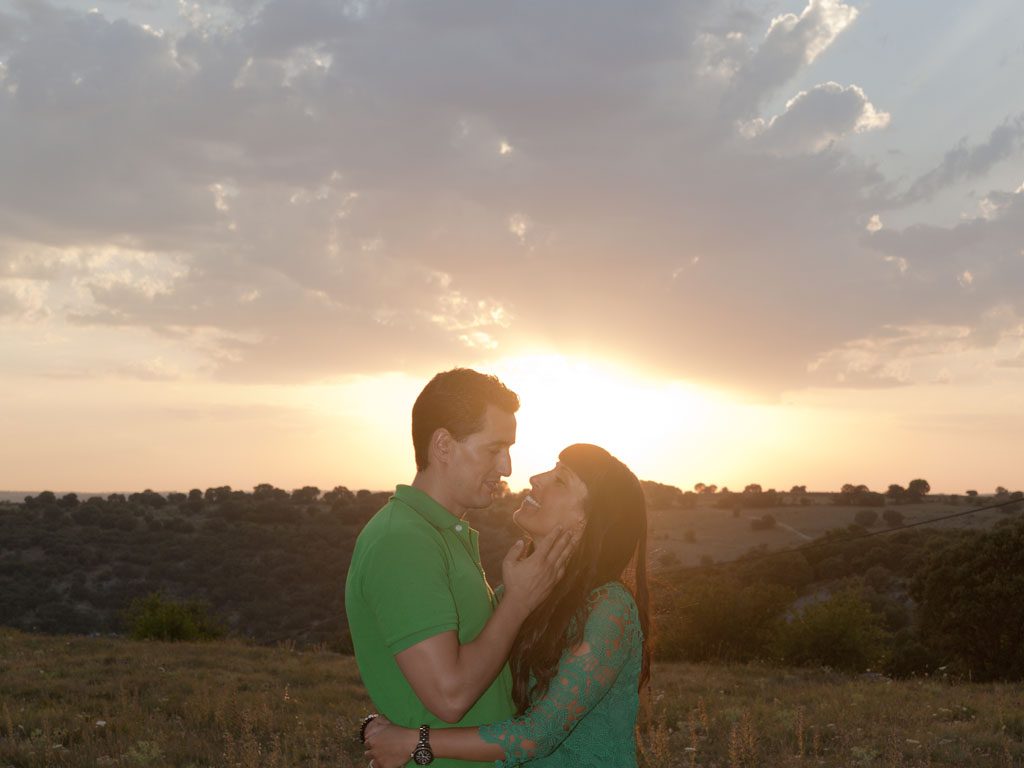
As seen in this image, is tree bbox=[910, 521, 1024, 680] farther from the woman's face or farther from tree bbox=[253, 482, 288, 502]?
tree bbox=[253, 482, 288, 502]

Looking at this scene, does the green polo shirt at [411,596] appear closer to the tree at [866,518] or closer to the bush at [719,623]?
the bush at [719,623]

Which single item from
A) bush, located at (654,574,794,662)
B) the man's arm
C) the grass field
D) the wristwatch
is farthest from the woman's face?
bush, located at (654,574,794,662)

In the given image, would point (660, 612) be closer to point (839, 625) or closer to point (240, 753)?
point (240, 753)

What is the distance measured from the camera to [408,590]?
10.7 feet

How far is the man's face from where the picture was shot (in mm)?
3855

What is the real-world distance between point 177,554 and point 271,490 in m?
29.3

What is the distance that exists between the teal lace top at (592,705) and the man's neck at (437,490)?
69 cm

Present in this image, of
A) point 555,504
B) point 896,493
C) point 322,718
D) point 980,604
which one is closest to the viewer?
point 555,504

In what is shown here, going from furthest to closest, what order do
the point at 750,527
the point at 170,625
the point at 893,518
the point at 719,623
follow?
the point at 750,527 → the point at 893,518 → the point at 719,623 → the point at 170,625

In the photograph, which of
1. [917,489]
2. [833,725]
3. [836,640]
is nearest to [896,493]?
[917,489]

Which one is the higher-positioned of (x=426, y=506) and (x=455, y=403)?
(x=455, y=403)

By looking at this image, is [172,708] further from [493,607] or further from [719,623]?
[719,623]

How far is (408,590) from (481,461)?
0.76 metres

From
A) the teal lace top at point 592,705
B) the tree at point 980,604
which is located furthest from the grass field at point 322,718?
the tree at point 980,604
